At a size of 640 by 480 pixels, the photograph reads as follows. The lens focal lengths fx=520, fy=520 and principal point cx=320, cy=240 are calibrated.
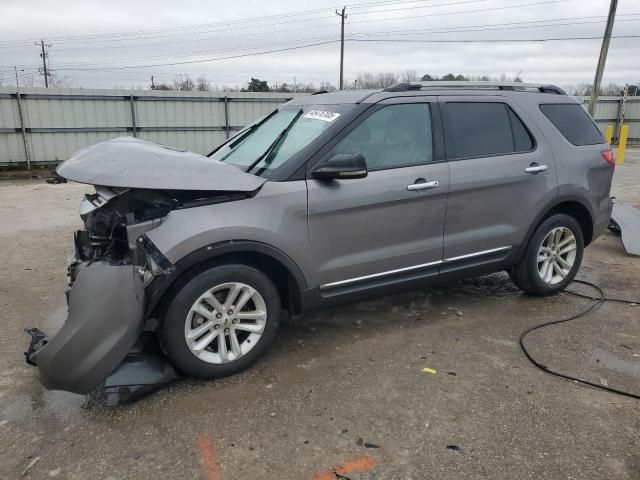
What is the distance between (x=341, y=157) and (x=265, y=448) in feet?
→ 6.06

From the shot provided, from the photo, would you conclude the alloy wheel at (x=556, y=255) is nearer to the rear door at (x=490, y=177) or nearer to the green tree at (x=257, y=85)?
the rear door at (x=490, y=177)

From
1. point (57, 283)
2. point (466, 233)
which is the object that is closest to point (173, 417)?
point (466, 233)

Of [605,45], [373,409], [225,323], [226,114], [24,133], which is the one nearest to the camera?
[373,409]

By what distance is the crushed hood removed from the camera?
3.09m

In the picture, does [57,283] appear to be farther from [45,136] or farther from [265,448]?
[45,136]

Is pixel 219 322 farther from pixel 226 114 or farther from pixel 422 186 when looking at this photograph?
pixel 226 114

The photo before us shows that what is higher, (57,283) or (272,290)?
(272,290)

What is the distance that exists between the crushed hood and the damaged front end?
111 mm

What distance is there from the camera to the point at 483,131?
14.1ft

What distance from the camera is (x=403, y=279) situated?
400 cm

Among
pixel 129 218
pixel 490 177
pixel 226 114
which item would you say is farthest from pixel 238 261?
pixel 226 114

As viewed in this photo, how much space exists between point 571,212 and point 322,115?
8.71 feet

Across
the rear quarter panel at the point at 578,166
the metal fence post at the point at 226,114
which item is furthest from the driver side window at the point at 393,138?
the metal fence post at the point at 226,114

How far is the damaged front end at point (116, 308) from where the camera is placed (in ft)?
9.57
